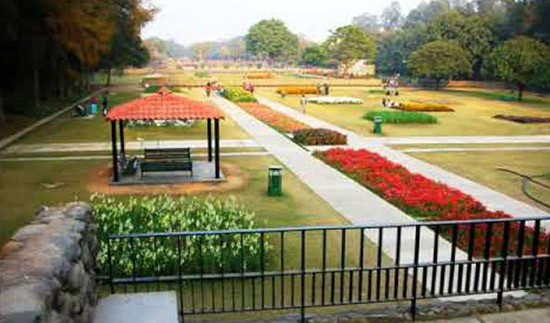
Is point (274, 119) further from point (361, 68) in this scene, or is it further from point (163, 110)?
point (361, 68)

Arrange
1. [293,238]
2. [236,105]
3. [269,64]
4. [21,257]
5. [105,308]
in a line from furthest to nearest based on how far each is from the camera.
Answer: [269,64], [236,105], [293,238], [105,308], [21,257]

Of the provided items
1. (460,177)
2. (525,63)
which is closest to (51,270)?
(460,177)

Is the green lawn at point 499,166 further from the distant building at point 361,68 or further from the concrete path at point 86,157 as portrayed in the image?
the distant building at point 361,68

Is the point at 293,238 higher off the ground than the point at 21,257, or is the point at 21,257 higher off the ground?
the point at 21,257

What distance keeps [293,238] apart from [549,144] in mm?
19211

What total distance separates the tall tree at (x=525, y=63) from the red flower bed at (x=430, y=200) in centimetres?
3548

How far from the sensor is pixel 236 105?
1693 inches

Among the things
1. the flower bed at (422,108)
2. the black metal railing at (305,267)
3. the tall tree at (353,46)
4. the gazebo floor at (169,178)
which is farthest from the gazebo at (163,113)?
the tall tree at (353,46)

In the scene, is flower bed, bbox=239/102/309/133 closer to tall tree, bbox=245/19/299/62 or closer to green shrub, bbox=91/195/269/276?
green shrub, bbox=91/195/269/276

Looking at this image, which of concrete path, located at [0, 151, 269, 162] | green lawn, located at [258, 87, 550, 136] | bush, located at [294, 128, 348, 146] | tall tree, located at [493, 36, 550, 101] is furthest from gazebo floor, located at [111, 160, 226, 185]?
tall tree, located at [493, 36, 550, 101]

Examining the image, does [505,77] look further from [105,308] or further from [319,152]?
[105,308]

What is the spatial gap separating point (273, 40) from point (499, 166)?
130 meters

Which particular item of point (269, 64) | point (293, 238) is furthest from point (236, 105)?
point (269, 64)

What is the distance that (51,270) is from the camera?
14.4 ft
